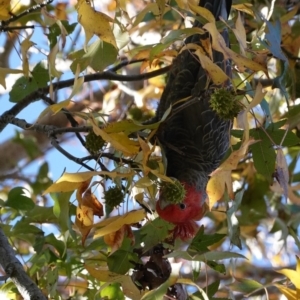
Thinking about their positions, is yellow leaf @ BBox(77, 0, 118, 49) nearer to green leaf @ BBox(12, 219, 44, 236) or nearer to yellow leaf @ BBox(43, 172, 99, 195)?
yellow leaf @ BBox(43, 172, 99, 195)

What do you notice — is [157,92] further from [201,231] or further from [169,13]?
[201,231]

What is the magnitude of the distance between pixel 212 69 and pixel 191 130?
622mm

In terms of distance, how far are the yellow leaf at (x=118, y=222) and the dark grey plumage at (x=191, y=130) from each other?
45 centimetres

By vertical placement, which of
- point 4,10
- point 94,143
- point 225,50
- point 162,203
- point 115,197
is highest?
point 4,10

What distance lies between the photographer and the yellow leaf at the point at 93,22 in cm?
95

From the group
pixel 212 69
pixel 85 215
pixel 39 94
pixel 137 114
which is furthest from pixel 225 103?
pixel 137 114

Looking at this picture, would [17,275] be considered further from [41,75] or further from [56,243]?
[41,75]

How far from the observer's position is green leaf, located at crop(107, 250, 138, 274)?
1.08m

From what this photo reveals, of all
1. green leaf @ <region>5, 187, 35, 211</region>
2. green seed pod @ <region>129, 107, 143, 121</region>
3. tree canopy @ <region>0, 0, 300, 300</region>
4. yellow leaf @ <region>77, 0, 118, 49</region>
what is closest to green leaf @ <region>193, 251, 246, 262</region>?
tree canopy @ <region>0, 0, 300, 300</region>

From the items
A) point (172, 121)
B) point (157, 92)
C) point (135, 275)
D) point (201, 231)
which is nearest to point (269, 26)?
point (201, 231)

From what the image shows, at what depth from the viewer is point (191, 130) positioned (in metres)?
1.53

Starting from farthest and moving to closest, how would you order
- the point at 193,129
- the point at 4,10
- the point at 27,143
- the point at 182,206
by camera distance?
the point at 27,143 → the point at 193,129 → the point at 182,206 → the point at 4,10

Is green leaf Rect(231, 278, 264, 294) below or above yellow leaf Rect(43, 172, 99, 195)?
below

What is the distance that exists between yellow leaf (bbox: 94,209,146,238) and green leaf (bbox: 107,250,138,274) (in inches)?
4.0
